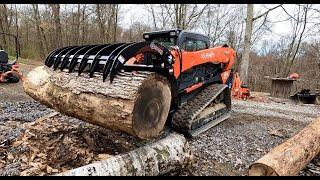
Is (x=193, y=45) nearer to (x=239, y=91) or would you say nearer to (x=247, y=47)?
(x=239, y=91)

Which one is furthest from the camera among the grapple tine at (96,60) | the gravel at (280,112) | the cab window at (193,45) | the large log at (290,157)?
the gravel at (280,112)

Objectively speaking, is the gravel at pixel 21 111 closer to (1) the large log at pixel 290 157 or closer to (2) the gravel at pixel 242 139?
(2) the gravel at pixel 242 139

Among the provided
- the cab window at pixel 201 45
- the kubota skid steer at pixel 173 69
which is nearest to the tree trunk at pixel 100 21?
the kubota skid steer at pixel 173 69

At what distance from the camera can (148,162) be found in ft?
11.4

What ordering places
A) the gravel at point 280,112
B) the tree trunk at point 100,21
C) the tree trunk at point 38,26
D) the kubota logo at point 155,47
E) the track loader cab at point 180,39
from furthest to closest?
the tree trunk at point 38,26 → the tree trunk at point 100,21 → the gravel at point 280,112 → the track loader cab at point 180,39 → the kubota logo at point 155,47

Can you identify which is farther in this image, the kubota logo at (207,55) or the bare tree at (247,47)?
the bare tree at (247,47)

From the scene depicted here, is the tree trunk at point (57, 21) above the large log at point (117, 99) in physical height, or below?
above

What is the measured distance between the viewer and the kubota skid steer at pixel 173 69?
3762 mm

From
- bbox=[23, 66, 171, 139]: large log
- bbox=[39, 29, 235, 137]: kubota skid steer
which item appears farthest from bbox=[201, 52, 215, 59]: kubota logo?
bbox=[23, 66, 171, 139]: large log

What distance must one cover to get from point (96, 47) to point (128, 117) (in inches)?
56.8

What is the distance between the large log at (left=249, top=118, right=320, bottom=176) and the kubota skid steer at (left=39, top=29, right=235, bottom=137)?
142cm

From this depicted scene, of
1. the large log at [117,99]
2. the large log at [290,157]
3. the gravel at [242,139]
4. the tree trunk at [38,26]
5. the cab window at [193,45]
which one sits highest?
the tree trunk at [38,26]

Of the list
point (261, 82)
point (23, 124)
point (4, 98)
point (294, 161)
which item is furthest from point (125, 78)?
point (261, 82)

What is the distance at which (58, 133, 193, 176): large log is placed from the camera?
3.14 m
